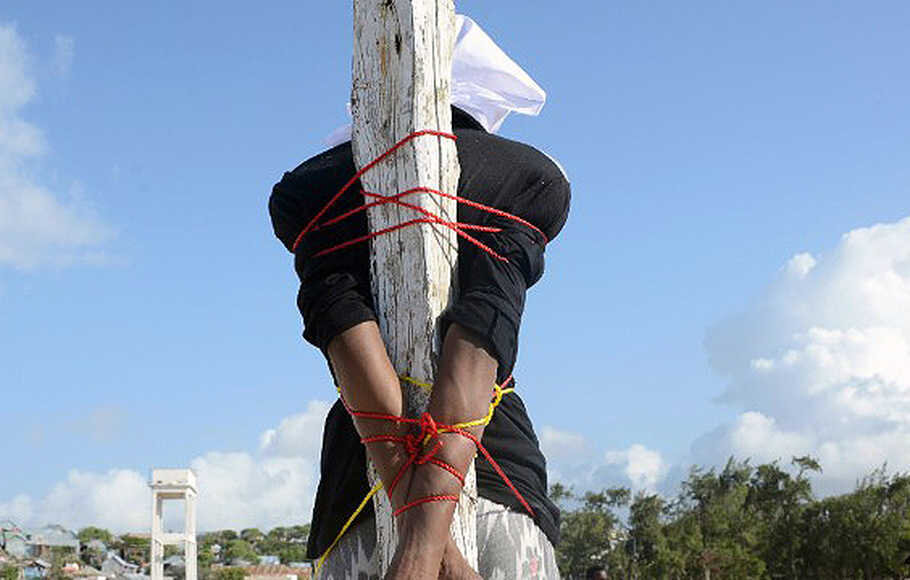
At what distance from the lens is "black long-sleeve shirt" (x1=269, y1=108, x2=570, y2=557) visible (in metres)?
1.90

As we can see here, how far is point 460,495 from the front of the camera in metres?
1.86

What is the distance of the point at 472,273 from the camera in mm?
1950

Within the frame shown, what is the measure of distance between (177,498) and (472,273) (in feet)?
94.6

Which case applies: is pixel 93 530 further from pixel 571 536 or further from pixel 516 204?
pixel 516 204

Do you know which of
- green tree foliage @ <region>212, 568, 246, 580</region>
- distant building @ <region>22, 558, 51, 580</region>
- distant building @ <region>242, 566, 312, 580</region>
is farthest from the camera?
distant building @ <region>242, 566, 312, 580</region>

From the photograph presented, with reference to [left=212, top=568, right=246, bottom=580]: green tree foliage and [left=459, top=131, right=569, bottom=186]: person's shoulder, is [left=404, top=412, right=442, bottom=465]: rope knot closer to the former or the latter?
[left=459, top=131, right=569, bottom=186]: person's shoulder

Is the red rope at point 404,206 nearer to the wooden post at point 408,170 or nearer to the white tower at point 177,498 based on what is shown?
the wooden post at point 408,170

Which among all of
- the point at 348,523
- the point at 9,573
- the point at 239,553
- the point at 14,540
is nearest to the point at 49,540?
the point at 14,540

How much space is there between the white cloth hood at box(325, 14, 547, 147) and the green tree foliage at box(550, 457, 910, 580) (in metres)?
44.9

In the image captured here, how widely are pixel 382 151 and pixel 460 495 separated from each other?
65 centimetres

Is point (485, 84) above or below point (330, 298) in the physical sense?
above

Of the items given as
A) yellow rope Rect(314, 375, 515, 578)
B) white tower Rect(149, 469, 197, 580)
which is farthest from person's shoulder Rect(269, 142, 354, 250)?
white tower Rect(149, 469, 197, 580)

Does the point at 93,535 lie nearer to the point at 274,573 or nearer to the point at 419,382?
the point at 274,573

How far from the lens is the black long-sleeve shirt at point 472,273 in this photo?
6.24ft
